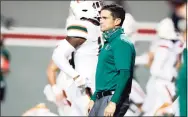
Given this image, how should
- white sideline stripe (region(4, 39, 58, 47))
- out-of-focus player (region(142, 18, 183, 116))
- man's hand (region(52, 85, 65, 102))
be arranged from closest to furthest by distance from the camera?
1. man's hand (region(52, 85, 65, 102))
2. out-of-focus player (region(142, 18, 183, 116))
3. white sideline stripe (region(4, 39, 58, 47))

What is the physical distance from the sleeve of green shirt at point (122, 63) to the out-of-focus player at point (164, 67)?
97.5 inches

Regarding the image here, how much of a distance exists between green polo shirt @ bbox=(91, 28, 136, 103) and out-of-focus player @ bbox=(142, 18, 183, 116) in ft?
7.77

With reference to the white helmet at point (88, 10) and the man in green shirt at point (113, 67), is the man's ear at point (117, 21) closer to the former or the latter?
the man in green shirt at point (113, 67)

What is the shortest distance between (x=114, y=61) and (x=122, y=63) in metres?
0.08

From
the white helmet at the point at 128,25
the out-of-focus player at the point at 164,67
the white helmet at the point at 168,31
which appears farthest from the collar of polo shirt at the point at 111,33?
the white helmet at the point at 168,31

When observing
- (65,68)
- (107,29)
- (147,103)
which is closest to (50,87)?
(147,103)

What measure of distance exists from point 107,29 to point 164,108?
1653 millimetres

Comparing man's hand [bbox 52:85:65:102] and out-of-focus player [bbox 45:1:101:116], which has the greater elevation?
out-of-focus player [bbox 45:1:101:116]

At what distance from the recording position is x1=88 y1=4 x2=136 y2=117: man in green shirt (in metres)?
5.03

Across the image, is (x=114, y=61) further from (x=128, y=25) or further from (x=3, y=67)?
(x=3, y=67)

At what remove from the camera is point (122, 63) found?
5023mm

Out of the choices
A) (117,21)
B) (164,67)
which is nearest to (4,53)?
(164,67)

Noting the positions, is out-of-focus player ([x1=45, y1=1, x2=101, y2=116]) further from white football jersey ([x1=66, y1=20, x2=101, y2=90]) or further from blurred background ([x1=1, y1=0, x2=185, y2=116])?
blurred background ([x1=1, y1=0, x2=185, y2=116])

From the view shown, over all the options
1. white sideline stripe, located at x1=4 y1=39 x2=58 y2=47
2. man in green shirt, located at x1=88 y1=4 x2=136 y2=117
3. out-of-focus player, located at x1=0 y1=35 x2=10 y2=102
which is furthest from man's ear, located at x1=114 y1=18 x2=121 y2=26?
white sideline stripe, located at x1=4 y1=39 x2=58 y2=47
